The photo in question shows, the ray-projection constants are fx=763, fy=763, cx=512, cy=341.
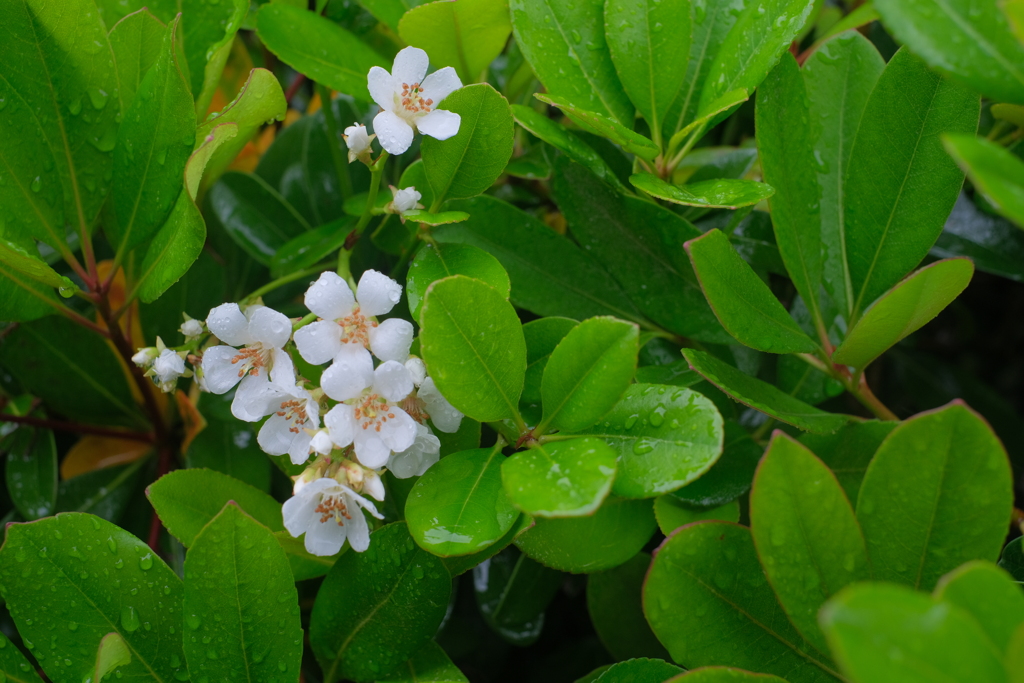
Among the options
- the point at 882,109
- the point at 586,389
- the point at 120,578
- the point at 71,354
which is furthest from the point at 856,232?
the point at 71,354

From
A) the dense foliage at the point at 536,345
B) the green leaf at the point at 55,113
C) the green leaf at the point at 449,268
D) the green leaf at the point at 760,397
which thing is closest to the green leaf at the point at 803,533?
the dense foliage at the point at 536,345

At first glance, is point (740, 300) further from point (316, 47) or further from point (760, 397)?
point (316, 47)

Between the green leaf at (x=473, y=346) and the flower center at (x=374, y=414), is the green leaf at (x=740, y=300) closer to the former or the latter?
the green leaf at (x=473, y=346)

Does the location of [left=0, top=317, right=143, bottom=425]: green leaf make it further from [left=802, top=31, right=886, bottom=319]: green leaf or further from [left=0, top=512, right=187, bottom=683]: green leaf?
[left=802, top=31, right=886, bottom=319]: green leaf

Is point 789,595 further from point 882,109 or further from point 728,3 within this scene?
point 728,3

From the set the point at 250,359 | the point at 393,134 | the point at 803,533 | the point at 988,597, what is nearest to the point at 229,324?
the point at 250,359

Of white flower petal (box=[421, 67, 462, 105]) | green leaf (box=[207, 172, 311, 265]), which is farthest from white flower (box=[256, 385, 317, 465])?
green leaf (box=[207, 172, 311, 265])
